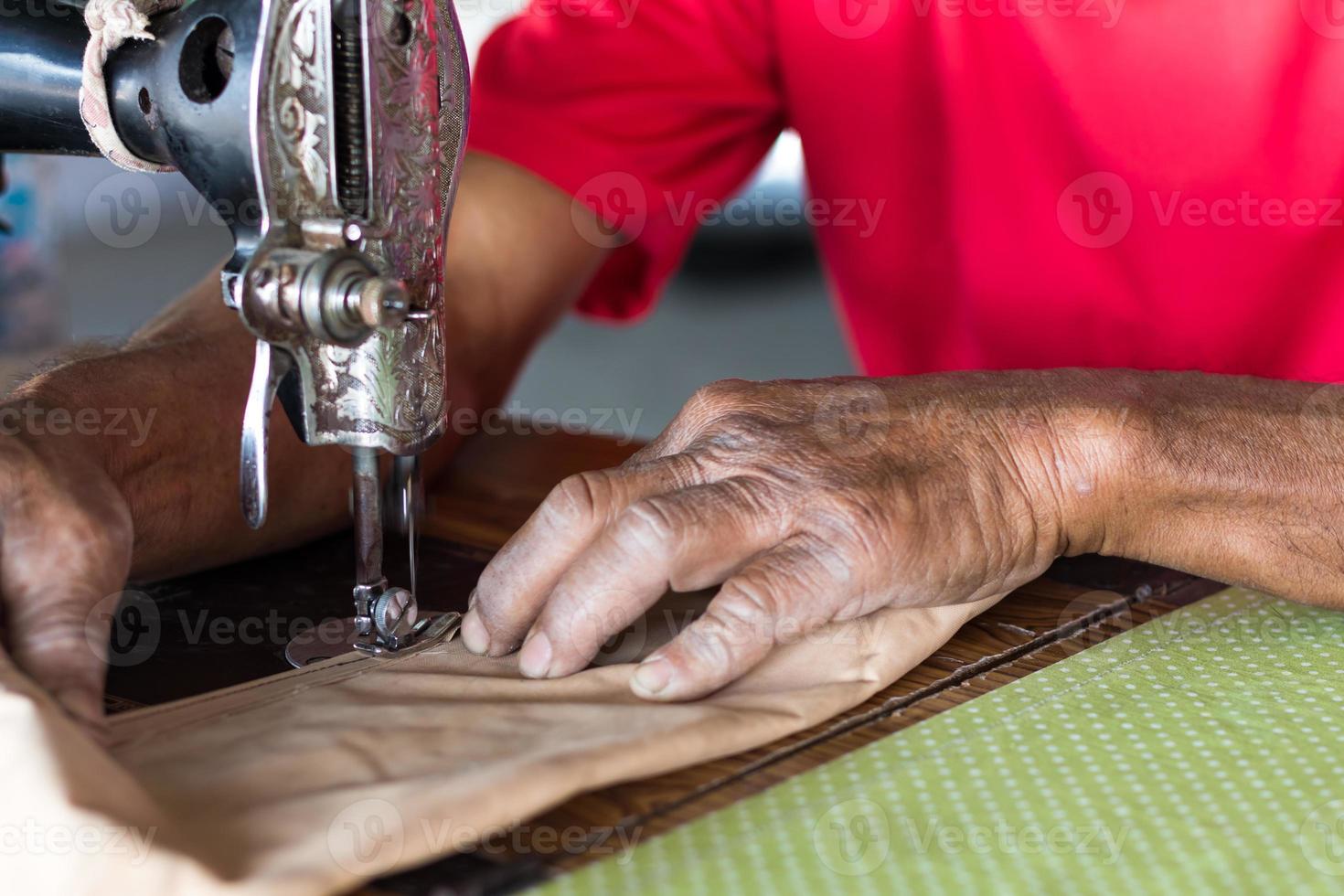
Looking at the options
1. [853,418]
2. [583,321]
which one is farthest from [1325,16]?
[583,321]

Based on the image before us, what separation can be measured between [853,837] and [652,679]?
0.51ft

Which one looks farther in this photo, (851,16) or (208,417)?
(851,16)

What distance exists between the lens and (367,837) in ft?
1.90

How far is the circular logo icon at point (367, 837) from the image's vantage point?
57 centimetres

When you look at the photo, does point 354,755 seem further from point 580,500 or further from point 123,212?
point 123,212

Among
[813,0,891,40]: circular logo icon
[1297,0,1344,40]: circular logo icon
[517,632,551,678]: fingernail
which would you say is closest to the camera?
[517,632,551,678]: fingernail

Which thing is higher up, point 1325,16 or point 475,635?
point 1325,16

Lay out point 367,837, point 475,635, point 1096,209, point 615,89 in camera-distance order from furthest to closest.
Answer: point 615,89 → point 1096,209 → point 475,635 → point 367,837

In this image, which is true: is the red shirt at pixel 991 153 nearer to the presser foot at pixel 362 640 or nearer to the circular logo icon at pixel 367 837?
the presser foot at pixel 362 640

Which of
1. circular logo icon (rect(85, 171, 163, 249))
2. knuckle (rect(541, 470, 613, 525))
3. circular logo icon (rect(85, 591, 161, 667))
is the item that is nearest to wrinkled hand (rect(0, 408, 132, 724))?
circular logo icon (rect(85, 591, 161, 667))

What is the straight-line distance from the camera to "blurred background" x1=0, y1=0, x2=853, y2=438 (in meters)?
3.16

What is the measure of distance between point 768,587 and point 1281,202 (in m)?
0.80

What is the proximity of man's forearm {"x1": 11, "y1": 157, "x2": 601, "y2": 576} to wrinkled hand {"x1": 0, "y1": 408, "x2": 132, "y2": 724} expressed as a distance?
10 cm

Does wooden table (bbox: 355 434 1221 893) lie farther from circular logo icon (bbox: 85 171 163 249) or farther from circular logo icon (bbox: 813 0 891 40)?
circular logo icon (bbox: 85 171 163 249)
